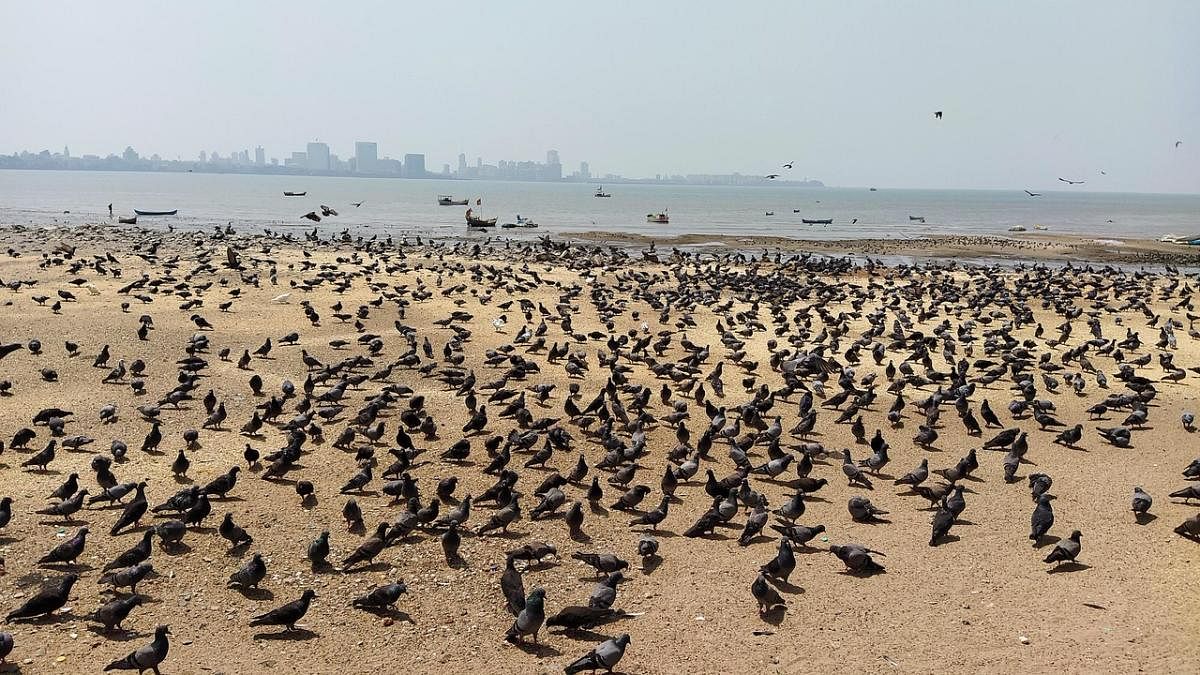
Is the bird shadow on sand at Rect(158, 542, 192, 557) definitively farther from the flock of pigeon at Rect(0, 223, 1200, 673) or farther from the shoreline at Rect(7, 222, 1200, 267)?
the shoreline at Rect(7, 222, 1200, 267)

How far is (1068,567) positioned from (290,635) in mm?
9498

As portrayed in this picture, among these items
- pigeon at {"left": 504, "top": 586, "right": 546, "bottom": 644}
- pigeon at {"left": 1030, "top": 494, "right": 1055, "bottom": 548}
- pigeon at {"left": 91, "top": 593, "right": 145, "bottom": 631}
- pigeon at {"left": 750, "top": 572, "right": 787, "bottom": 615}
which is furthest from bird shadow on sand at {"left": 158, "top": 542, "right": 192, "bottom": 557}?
pigeon at {"left": 1030, "top": 494, "right": 1055, "bottom": 548}

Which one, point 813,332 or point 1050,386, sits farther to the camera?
point 813,332

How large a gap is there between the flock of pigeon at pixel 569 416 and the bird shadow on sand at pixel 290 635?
0.13m

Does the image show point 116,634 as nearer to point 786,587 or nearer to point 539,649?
point 539,649

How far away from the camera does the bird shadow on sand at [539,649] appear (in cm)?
930

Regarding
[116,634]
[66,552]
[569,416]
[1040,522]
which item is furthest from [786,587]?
[66,552]

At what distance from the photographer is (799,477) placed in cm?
1507

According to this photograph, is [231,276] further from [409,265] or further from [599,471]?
[599,471]

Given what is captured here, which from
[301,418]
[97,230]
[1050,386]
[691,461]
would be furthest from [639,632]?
[97,230]

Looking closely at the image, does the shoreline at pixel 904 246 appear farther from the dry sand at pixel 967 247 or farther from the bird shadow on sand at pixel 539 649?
the bird shadow on sand at pixel 539 649

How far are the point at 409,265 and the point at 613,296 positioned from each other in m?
13.1

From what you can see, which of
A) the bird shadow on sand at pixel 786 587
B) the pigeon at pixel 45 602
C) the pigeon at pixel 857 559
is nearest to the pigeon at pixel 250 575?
the pigeon at pixel 45 602

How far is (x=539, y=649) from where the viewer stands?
30.9ft
